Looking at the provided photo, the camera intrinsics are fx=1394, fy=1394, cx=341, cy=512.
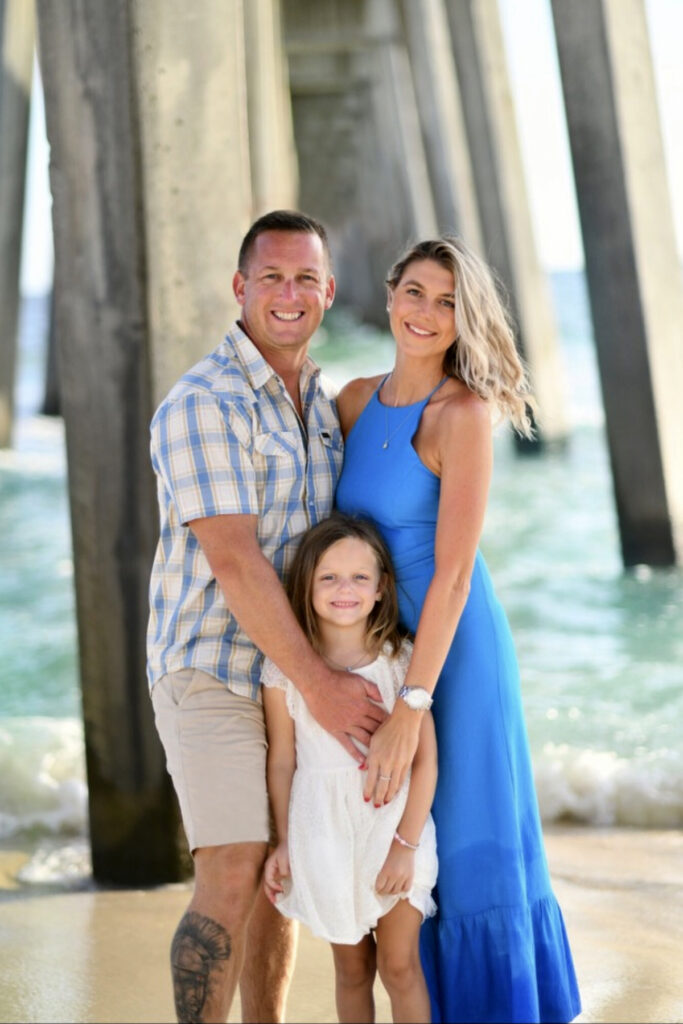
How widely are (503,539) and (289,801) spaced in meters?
7.34

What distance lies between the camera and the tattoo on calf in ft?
8.28

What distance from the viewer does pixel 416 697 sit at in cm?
253

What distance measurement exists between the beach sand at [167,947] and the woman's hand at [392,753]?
723mm

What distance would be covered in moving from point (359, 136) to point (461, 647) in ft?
86.3

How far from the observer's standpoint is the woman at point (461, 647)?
2.58m

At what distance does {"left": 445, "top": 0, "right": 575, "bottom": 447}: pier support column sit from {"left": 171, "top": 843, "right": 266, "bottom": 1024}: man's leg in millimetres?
8625

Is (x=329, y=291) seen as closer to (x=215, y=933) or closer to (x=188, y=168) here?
(x=188, y=168)

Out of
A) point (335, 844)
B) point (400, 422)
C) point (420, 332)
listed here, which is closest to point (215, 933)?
point (335, 844)

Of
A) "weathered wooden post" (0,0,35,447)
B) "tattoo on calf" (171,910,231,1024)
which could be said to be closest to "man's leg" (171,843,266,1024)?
"tattoo on calf" (171,910,231,1024)

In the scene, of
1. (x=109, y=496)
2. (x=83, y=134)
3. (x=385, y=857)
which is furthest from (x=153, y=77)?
(x=385, y=857)

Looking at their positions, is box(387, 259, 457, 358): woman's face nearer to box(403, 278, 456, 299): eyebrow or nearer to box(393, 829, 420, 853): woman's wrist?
box(403, 278, 456, 299): eyebrow

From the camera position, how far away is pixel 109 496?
11.5 ft

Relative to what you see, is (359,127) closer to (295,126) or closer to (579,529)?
(295,126)

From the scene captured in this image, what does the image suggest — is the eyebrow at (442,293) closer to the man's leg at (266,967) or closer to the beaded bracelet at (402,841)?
the beaded bracelet at (402,841)
